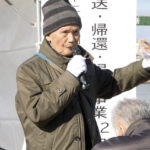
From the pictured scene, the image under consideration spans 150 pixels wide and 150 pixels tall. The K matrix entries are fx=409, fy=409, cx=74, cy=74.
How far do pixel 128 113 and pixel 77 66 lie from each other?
40cm

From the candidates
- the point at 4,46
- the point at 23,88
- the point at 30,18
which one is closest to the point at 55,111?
the point at 23,88

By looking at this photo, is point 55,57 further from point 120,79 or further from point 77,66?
point 120,79

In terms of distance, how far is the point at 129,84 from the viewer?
2.57 m

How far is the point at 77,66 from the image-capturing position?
6.78 feet

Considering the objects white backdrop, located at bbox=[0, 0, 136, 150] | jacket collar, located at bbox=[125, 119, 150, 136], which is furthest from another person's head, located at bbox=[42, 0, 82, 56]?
white backdrop, located at bbox=[0, 0, 136, 150]

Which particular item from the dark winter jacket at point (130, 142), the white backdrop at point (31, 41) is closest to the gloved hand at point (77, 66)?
the dark winter jacket at point (130, 142)

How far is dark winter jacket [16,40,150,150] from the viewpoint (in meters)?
2.07

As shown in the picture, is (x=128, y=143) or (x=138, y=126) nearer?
(x=128, y=143)

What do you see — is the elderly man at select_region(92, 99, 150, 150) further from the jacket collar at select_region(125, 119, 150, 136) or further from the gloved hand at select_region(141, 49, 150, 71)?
the gloved hand at select_region(141, 49, 150, 71)

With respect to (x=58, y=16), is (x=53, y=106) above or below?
below

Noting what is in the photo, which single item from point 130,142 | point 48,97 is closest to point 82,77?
point 48,97

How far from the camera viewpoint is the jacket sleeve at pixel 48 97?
2.06 meters

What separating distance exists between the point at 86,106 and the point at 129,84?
426 millimetres

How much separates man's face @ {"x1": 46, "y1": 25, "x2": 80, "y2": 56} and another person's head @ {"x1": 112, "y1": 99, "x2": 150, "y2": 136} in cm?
50
